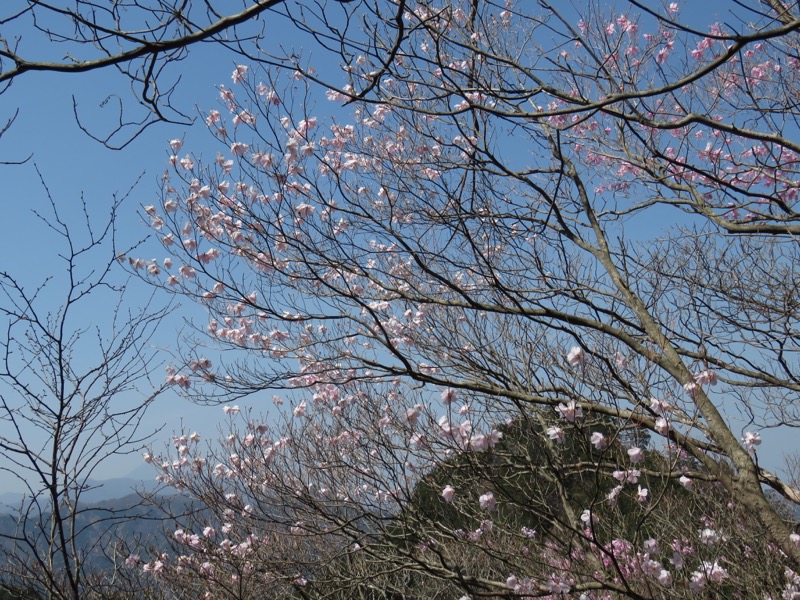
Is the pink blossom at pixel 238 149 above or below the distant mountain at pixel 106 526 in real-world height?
above

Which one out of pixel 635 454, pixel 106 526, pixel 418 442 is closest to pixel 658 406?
pixel 635 454

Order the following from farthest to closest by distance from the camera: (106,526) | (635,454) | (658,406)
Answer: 1. (106,526)
2. (658,406)
3. (635,454)

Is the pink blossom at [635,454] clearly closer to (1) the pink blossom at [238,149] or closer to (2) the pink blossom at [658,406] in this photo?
(2) the pink blossom at [658,406]

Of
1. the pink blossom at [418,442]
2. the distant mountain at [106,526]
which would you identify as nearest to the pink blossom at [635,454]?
the pink blossom at [418,442]

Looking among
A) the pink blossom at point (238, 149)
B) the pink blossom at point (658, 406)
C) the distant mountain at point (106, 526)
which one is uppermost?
the pink blossom at point (238, 149)

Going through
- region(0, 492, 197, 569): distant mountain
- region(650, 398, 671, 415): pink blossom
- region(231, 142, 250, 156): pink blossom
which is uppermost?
region(231, 142, 250, 156): pink blossom

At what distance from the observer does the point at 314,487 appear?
700 cm

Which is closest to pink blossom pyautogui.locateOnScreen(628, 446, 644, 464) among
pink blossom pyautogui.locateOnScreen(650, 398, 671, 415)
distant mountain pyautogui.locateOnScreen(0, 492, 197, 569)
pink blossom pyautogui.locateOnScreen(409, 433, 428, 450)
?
pink blossom pyautogui.locateOnScreen(650, 398, 671, 415)

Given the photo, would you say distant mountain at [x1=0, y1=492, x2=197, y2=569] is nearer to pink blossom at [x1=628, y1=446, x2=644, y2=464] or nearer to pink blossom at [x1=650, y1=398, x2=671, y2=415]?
pink blossom at [x1=628, y1=446, x2=644, y2=464]

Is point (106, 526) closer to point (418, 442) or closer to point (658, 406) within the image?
point (418, 442)

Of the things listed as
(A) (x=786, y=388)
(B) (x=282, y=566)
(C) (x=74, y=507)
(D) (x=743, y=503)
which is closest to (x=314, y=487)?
(B) (x=282, y=566)

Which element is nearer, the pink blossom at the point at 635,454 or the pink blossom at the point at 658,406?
the pink blossom at the point at 635,454

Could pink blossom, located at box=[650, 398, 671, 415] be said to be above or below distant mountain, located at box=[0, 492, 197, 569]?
above

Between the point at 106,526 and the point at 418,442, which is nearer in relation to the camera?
the point at 418,442
